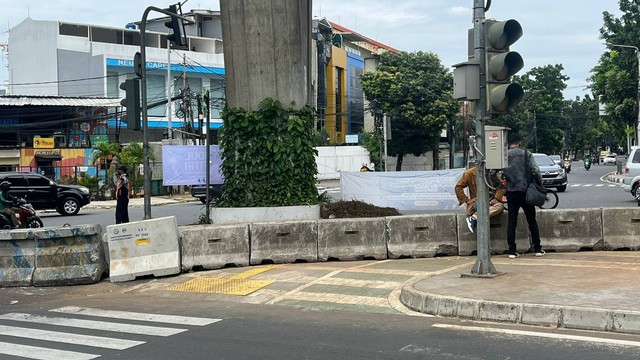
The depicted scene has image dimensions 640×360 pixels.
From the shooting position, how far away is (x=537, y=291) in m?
7.77

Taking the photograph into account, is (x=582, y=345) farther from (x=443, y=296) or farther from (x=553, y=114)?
(x=553, y=114)

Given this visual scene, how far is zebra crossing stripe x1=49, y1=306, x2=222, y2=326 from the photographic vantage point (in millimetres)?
7598

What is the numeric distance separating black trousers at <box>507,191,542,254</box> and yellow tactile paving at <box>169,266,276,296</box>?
3.83m

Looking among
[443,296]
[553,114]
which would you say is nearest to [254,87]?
[443,296]

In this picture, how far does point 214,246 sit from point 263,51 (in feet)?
12.9

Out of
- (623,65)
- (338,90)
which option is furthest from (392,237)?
(338,90)

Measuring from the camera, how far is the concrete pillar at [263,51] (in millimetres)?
12664

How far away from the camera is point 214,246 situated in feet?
36.4

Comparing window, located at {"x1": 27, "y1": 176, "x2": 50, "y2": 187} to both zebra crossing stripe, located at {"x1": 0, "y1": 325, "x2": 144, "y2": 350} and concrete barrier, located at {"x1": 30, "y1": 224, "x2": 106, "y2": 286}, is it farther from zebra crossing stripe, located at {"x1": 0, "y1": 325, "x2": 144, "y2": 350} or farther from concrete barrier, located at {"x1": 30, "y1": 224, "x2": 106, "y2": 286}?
zebra crossing stripe, located at {"x1": 0, "y1": 325, "x2": 144, "y2": 350}

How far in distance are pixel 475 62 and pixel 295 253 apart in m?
4.48

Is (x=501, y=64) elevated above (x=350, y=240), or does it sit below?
→ above

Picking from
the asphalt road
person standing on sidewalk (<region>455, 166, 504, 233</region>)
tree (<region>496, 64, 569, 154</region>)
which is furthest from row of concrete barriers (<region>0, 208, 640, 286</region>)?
tree (<region>496, 64, 569, 154</region>)

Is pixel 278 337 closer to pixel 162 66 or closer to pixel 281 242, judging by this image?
pixel 281 242

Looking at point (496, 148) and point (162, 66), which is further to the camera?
point (162, 66)
